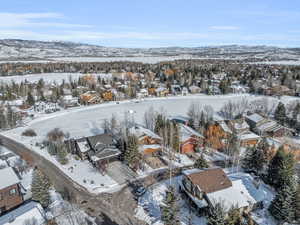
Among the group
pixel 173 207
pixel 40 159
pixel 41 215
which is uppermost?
pixel 173 207

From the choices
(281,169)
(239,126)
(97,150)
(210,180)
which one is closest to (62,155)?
(97,150)

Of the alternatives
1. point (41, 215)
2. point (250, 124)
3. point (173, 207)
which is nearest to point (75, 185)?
point (41, 215)

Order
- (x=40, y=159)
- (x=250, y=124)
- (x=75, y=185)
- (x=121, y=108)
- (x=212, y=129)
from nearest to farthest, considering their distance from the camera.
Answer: (x=75, y=185) → (x=40, y=159) → (x=212, y=129) → (x=250, y=124) → (x=121, y=108)

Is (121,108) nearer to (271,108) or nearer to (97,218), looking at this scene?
(271,108)

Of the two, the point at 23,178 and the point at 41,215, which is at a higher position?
the point at 41,215

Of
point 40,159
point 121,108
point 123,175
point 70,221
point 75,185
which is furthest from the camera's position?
point 121,108

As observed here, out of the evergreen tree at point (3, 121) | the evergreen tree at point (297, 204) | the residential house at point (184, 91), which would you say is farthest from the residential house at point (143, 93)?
the evergreen tree at point (297, 204)

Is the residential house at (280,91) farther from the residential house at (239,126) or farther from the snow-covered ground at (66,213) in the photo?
the snow-covered ground at (66,213)
